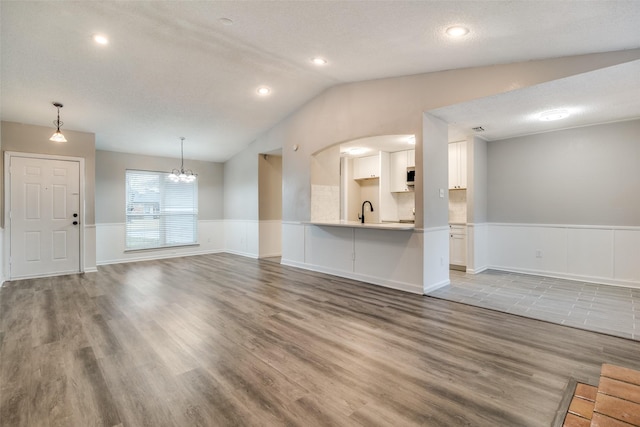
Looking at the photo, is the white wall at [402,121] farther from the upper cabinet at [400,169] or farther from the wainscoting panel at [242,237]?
the upper cabinet at [400,169]

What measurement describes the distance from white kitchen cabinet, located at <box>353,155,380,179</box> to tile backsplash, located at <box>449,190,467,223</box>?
5.70 feet

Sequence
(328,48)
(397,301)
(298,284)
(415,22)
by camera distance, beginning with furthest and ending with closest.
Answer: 1. (298,284)
2. (397,301)
3. (328,48)
4. (415,22)

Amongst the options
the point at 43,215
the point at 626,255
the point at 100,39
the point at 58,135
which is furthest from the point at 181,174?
the point at 626,255

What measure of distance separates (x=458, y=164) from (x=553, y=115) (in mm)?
1747

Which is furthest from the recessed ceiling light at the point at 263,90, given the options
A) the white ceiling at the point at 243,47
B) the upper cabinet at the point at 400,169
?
the upper cabinet at the point at 400,169

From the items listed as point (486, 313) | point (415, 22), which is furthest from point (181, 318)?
point (415, 22)

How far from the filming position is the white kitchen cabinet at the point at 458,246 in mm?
5680

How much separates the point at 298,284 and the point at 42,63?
14.3 ft

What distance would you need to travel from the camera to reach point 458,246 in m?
5.76

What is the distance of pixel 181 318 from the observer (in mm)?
3344

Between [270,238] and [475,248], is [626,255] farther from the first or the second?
[270,238]

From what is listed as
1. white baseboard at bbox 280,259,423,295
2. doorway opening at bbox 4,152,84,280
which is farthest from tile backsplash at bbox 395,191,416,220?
doorway opening at bbox 4,152,84,280

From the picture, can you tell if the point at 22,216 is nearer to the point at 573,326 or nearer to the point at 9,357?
the point at 9,357

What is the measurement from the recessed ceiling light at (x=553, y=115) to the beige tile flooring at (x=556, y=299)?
2455 mm
